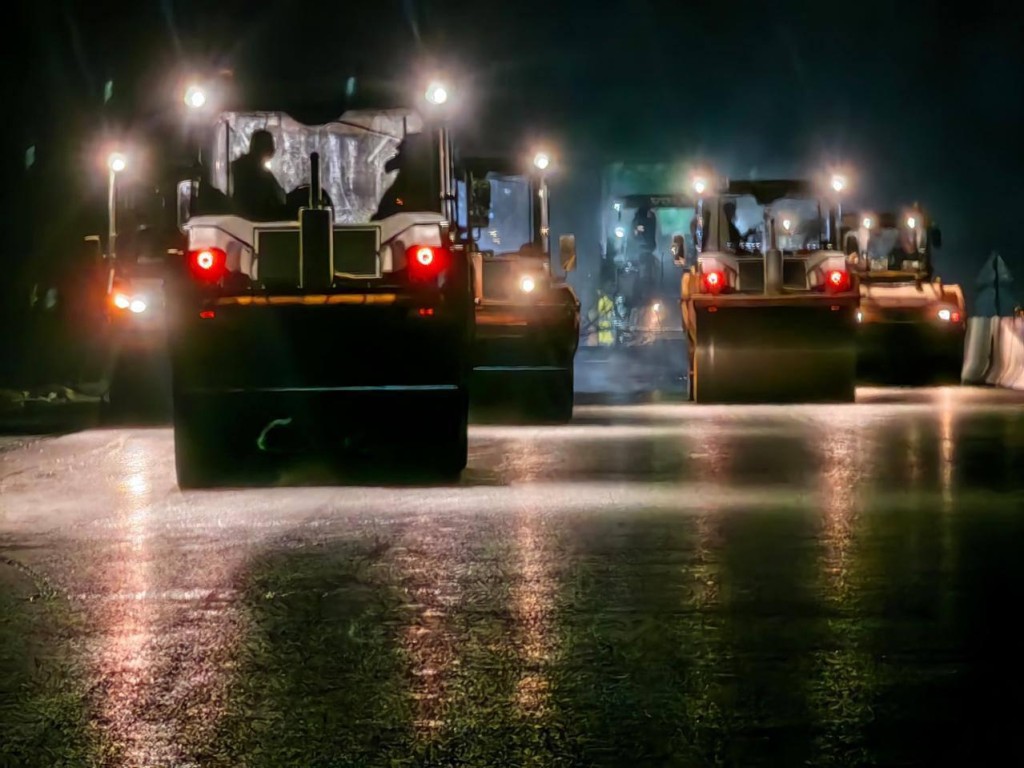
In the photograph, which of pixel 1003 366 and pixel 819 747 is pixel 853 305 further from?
Answer: pixel 819 747

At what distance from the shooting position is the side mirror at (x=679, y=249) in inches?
933

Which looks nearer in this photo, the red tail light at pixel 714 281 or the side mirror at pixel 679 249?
the red tail light at pixel 714 281

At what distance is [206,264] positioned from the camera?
13.6 meters

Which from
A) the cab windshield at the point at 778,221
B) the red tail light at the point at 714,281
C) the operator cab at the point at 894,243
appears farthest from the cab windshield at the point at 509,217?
the operator cab at the point at 894,243

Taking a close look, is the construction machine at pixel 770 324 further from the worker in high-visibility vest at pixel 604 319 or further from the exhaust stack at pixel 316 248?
the worker in high-visibility vest at pixel 604 319

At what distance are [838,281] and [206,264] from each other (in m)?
11.5

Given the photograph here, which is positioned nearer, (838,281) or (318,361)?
(318,361)

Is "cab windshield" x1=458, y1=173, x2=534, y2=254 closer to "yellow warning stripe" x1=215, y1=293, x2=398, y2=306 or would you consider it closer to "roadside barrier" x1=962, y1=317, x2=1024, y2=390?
"yellow warning stripe" x1=215, y1=293, x2=398, y2=306

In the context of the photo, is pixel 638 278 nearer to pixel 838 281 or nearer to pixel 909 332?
pixel 909 332

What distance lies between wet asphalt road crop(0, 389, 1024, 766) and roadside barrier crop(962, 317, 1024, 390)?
14.2m

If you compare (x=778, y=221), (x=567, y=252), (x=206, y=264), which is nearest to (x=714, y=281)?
(x=778, y=221)

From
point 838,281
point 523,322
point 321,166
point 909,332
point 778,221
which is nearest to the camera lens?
point 321,166

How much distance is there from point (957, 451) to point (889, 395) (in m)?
9.34

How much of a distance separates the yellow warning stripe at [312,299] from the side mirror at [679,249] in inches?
433
